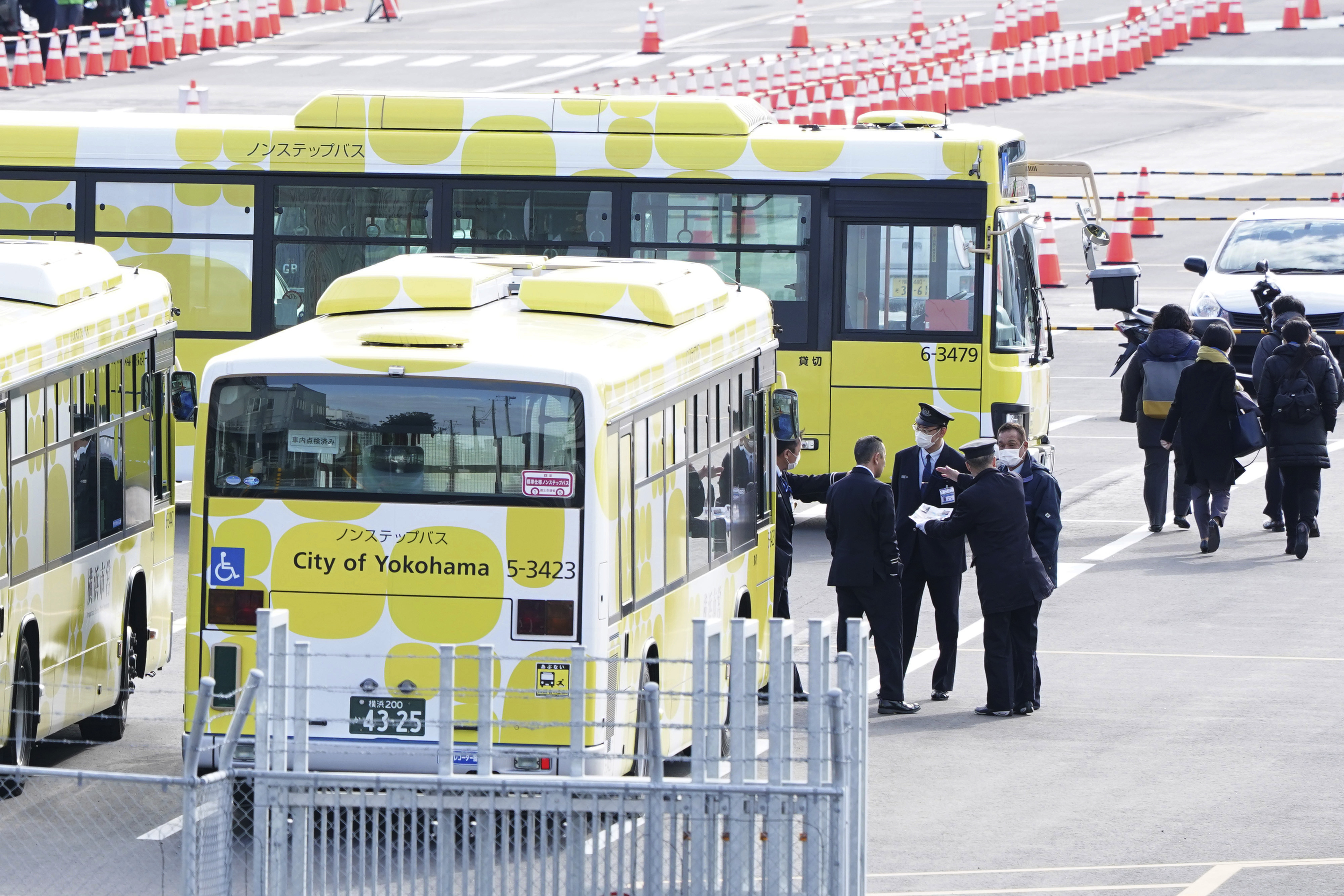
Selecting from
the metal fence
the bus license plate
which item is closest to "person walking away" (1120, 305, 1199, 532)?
the bus license plate

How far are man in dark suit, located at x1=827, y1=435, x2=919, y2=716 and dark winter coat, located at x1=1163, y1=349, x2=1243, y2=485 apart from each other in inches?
212

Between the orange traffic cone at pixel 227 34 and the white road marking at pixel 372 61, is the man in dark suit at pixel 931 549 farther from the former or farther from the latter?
the orange traffic cone at pixel 227 34

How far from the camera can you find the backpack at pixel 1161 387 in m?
19.5

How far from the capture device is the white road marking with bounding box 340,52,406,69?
1794 inches

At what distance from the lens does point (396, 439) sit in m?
11.3

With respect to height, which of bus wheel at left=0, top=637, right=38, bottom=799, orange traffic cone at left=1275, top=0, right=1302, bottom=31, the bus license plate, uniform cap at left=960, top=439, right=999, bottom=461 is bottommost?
bus wheel at left=0, top=637, right=38, bottom=799

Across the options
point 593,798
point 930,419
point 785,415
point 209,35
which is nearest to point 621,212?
point 785,415

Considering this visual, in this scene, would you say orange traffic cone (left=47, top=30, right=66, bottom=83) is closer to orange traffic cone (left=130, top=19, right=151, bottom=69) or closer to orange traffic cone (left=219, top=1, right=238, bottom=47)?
orange traffic cone (left=130, top=19, right=151, bottom=69)

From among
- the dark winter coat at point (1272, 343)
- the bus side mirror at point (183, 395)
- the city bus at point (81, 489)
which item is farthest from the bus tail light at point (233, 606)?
the dark winter coat at point (1272, 343)

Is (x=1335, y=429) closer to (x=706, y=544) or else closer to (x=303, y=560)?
(x=706, y=544)

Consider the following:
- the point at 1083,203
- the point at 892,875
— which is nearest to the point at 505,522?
the point at 892,875

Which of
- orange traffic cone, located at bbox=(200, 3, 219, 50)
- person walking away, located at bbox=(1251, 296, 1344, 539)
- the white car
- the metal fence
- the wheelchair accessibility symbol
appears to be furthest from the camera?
orange traffic cone, located at bbox=(200, 3, 219, 50)

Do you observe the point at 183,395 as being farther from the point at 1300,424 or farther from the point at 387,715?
the point at 1300,424

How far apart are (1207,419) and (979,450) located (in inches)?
216
